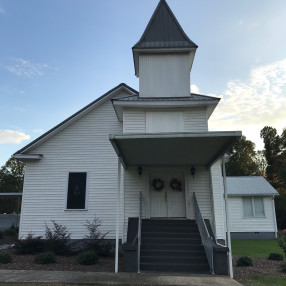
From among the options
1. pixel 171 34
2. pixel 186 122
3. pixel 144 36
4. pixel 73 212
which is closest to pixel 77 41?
pixel 144 36

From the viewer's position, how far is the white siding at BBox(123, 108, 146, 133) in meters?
10.5

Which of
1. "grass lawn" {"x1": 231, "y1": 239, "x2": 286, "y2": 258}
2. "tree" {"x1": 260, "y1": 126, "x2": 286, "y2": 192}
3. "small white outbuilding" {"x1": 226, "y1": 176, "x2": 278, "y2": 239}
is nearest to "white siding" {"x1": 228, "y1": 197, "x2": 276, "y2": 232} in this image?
"small white outbuilding" {"x1": 226, "y1": 176, "x2": 278, "y2": 239}

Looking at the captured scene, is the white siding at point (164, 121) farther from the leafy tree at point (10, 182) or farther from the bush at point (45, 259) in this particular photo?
the leafy tree at point (10, 182)

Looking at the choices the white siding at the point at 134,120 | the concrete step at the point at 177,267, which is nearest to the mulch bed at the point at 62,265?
the concrete step at the point at 177,267

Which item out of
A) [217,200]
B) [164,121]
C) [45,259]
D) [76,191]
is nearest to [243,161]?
[217,200]

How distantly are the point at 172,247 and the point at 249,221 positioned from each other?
12.3 m

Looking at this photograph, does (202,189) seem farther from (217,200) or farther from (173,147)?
(173,147)

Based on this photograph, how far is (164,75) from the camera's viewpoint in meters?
11.3

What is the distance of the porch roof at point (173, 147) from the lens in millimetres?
6953

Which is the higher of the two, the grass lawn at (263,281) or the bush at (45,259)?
the bush at (45,259)

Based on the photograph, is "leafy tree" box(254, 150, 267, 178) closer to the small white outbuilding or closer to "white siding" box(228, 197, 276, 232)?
the small white outbuilding

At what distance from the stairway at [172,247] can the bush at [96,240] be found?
1712mm

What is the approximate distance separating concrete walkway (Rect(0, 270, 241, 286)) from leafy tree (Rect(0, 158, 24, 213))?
41973 mm

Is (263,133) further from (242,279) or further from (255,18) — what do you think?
(242,279)
